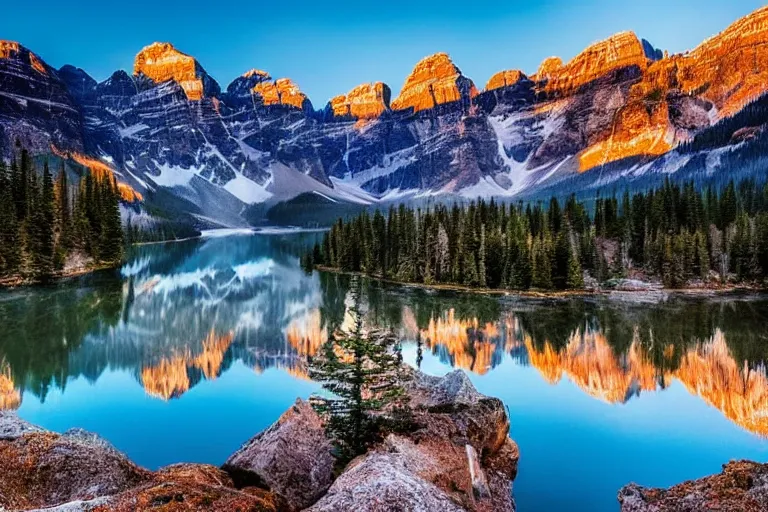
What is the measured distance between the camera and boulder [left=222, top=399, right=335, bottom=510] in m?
12.5

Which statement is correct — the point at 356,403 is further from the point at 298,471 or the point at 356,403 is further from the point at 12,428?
the point at 12,428

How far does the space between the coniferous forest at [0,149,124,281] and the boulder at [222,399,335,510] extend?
64216 mm

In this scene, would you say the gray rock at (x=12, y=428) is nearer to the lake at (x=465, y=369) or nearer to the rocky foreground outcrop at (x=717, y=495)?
the lake at (x=465, y=369)

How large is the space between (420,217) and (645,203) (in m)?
38.2

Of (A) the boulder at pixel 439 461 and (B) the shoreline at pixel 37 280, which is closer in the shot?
(A) the boulder at pixel 439 461

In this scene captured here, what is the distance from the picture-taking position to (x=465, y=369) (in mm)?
34719

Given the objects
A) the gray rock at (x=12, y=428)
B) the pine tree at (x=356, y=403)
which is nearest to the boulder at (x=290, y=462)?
the pine tree at (x=356, y=403)

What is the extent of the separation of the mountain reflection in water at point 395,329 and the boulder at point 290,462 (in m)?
17.3

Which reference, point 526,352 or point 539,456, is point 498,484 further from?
point 526,352

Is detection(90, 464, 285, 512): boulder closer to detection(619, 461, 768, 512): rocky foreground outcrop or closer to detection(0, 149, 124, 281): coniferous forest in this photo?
detection(619, 461, 768, 512): rocky foreground outcrop

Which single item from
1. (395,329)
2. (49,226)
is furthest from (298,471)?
(49,226)

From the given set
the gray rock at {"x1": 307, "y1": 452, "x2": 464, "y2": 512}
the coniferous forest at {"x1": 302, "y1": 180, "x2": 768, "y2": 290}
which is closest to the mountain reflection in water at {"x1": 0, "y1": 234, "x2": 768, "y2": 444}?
the coniferous forest at {"x1": 302, "y1": 180, "x2": 768, "y2": 290}

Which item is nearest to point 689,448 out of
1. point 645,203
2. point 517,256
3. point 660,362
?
point 660,362

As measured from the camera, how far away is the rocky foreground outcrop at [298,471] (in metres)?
8.86
